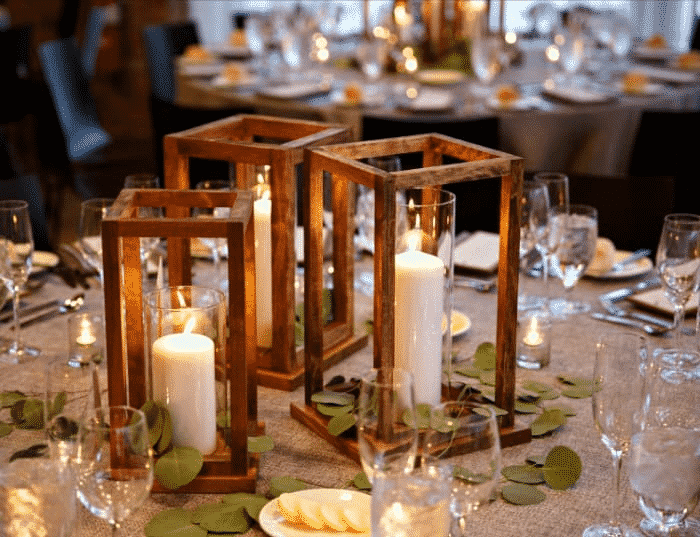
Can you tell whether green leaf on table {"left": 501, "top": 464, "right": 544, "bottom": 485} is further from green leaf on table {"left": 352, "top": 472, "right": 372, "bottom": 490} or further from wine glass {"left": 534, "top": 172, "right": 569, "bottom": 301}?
wine glass {"left": 534, "top": 172, "right": 569, "bottom": 301}

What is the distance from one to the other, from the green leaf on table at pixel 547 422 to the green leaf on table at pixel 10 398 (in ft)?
2.47

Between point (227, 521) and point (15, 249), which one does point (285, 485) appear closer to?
point (227, 521)

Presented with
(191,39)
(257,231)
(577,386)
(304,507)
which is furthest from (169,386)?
(191,39)

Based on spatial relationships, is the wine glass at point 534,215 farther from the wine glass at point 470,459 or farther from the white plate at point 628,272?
the wine glass at point 470,459

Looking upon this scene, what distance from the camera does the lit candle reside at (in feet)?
5.57

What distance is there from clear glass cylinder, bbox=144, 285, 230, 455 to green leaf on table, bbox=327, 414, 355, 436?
172 mm

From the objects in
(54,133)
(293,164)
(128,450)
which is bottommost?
(54,133)

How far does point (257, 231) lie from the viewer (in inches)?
64.3

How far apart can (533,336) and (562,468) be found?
399 mm

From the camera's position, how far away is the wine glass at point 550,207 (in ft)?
6.24

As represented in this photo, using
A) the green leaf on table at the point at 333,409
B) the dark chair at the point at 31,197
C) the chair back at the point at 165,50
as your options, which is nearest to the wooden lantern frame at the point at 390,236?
the green leaf on table at the point at 333,409

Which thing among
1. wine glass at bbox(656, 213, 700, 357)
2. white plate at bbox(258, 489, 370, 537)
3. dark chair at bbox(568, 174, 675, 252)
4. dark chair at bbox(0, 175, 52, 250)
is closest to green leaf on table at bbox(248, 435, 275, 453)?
white plate at bbox(258, 489, 370, 537)

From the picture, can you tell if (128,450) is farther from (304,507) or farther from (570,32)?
(570,32)

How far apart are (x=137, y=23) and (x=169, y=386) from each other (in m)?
7.20
